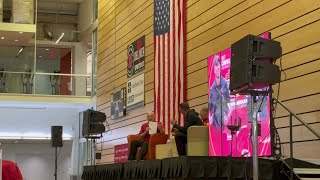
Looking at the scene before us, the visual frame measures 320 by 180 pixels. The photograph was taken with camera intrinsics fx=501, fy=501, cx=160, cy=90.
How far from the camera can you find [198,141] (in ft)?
23.1

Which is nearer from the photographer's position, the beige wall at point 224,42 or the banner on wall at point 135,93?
the beige wall at point 224,42

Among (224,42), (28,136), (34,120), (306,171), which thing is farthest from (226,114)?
(28,136)

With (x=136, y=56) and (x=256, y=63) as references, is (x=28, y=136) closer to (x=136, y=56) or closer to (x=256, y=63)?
(x=136, y=56)

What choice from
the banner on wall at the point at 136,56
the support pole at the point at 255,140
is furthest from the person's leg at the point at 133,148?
the support pole at the point at 255,140

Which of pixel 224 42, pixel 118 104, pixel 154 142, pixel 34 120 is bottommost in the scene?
pixel 154 142

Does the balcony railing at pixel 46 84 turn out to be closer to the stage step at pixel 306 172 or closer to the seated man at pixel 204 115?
the seated man at pixel 204 115

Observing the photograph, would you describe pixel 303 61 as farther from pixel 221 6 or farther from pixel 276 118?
pixel 221 6

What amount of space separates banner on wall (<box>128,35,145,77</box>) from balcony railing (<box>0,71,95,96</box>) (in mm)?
4275

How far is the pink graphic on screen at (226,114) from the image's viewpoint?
633cm

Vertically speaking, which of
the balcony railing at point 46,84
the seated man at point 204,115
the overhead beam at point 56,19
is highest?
the overhead beam at point 56,19

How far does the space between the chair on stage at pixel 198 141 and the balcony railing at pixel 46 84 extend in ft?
29.0

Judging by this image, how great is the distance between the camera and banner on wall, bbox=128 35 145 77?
10.8 meters

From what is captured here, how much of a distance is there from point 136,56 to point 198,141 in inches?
177

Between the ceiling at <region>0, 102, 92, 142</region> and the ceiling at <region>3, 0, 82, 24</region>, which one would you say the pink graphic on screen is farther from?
the ceiling at <region>3, 0, 82, 24</region>
